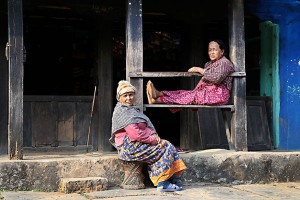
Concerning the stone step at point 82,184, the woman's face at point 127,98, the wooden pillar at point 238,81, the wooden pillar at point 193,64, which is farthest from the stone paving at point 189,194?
the wooden pillar at point 193,64

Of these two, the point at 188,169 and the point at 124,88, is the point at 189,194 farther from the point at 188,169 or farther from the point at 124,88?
the point at 124,88

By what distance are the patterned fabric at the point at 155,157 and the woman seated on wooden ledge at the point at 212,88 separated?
3.11 feet

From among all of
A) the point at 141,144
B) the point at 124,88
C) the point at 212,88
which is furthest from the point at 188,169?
the point at 124,88

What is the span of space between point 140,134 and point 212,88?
4.99 ft

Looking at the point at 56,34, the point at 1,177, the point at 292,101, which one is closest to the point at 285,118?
the point at 292,101

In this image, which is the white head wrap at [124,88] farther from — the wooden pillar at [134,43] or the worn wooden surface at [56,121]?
the worn wooden surface at [56,121]

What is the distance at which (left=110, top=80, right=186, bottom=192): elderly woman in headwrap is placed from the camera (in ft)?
19.2

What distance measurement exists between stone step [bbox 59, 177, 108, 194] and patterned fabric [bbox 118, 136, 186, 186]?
16.7 inches

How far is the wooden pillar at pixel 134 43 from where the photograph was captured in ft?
21.4

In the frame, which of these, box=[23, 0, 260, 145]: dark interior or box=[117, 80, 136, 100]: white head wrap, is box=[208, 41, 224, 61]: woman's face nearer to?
box=[117, 80, 136, 100]: white head wrap

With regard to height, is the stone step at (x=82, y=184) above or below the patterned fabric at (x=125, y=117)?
below

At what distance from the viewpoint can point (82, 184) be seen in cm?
586

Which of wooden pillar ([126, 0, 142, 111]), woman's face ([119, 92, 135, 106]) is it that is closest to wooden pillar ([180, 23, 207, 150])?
wooden pillar ([126, 0, 142, 111])

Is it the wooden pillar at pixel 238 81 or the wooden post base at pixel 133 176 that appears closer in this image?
the wooden post base at pixel 133 176
